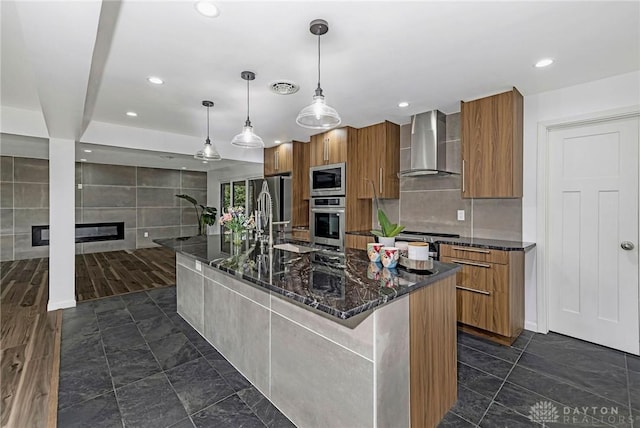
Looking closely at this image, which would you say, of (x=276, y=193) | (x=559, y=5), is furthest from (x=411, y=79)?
(x=276, y=193)

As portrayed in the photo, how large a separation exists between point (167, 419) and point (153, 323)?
1.66 meters

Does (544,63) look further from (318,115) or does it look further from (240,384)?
(240,384)

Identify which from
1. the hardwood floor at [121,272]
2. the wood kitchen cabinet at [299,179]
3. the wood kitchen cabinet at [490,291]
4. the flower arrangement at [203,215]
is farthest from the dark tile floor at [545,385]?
the flower arrangement at [203,215]

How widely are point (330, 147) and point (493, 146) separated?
2.17 meters

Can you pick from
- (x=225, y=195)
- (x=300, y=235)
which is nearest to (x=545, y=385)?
(x=300, y=235)

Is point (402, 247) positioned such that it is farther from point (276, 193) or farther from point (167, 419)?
point (276, 193)

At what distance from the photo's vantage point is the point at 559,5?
1684 mm

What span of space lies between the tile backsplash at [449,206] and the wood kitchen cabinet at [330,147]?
0.82 meters

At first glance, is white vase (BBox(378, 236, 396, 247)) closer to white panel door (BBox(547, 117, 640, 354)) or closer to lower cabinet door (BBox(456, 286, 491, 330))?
lower cabinet door (BBox(456, 286, 491, 330))

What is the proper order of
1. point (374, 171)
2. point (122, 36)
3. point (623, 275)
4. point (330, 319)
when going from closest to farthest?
point (330, 319) → point (122, 36) → point (623, 275) → point (374, 171)

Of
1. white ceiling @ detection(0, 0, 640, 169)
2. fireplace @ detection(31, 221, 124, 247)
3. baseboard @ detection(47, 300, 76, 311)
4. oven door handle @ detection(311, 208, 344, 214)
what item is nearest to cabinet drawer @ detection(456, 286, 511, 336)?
oven door handle @ detection(311, 208, 344, 214)

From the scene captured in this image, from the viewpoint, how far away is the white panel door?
255 cm

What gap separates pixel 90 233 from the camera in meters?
7.30

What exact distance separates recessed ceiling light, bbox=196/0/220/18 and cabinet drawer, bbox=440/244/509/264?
276cm
